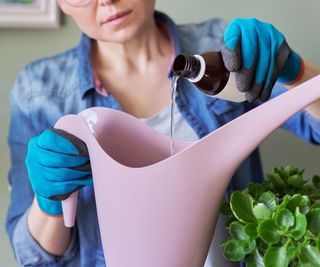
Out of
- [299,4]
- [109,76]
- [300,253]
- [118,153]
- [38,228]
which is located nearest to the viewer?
[300,253]

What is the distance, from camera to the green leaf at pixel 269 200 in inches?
17.5

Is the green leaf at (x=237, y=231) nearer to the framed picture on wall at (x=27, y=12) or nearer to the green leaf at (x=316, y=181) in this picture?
the green leaf at (x=316, y=181)

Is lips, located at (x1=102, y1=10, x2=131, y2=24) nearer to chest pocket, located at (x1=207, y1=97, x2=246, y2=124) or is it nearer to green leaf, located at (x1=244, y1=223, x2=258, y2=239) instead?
chest pocket, located at (x1=207, y1=97, x2=246, y2=124)

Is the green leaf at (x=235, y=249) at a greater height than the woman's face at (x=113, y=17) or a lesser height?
lesser

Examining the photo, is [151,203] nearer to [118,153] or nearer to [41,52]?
[118,153]

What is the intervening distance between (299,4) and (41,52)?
1.60 ft

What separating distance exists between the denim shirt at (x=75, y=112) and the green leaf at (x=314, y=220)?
12.9 inches

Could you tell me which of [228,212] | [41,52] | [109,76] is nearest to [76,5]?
[109,76]

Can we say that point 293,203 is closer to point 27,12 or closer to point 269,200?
point 269,200

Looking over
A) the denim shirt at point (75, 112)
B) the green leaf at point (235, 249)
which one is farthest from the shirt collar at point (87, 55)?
the green leaf at point (235, 249)

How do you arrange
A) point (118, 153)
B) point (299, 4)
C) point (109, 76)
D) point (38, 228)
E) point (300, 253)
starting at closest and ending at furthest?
point (300, 253), point (118, 153), point (38, 228), point (109, 76), point (299, 4)

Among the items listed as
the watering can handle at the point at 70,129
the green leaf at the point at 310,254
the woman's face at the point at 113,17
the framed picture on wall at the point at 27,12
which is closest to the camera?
the green leaf at the point at 310,254

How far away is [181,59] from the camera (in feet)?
1.58

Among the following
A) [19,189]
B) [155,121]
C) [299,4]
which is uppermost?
[299,4]
